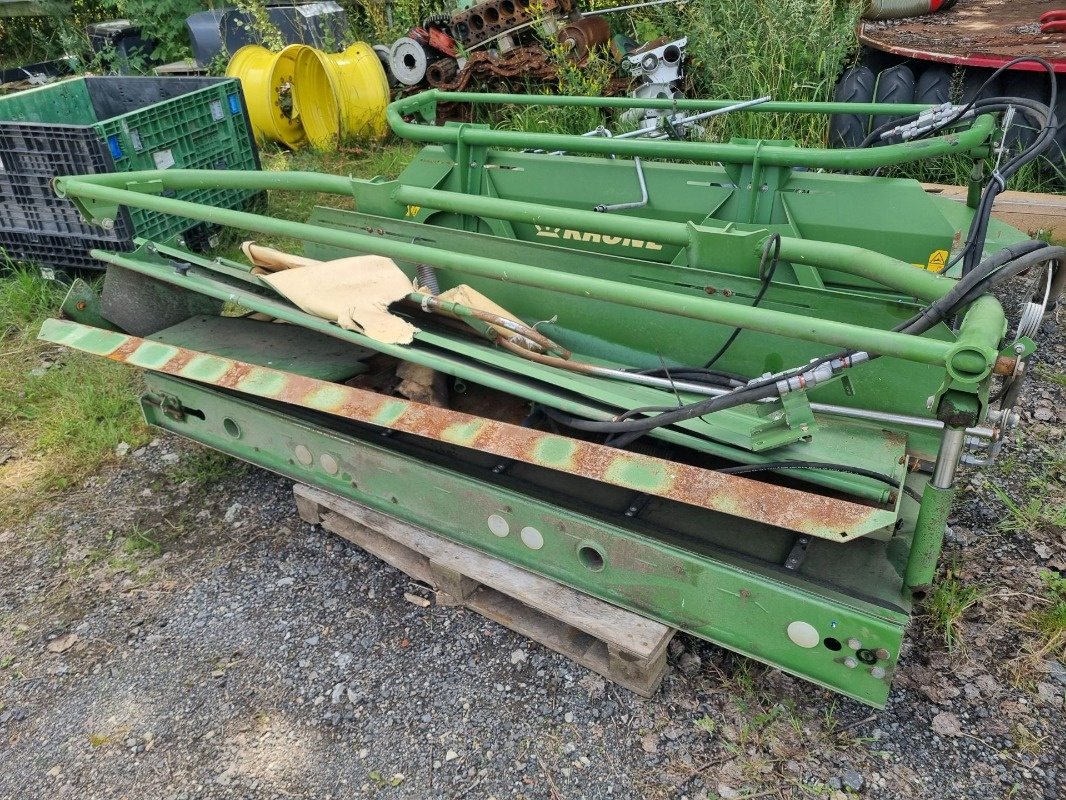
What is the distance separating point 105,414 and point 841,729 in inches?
137

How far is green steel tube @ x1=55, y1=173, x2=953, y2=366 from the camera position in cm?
171

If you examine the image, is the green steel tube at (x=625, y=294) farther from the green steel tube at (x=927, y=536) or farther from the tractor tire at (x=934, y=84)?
the tractor tire at (x=934, y=84)

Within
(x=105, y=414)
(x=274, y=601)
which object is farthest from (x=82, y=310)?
(x=274, y=601)

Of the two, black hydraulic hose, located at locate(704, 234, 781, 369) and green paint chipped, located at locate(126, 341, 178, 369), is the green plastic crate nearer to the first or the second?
A: green paint chipped, located at locate(126, 341, 178, 369)

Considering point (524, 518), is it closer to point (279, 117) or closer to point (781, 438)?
point (781, 438)

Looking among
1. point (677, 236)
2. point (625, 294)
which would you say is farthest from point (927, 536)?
point (677, 236)

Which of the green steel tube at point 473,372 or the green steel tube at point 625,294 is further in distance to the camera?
the green steel tube at point 473,372

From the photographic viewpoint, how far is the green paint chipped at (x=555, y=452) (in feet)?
7.15

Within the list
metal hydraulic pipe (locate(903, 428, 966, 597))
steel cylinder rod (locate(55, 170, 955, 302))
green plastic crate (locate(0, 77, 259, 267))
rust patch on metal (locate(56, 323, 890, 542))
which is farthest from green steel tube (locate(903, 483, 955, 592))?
green plastic crate (locate(0, 77, 259, 267))

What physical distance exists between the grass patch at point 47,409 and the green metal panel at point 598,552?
97 centimetres

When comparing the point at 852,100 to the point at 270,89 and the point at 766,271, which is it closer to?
the point at 766,271

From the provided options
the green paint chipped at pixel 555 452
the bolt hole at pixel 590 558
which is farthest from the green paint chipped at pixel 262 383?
the bolt hole at pixel 590 558

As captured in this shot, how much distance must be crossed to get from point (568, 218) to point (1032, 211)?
11.9 feet

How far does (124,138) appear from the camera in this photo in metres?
4.49
